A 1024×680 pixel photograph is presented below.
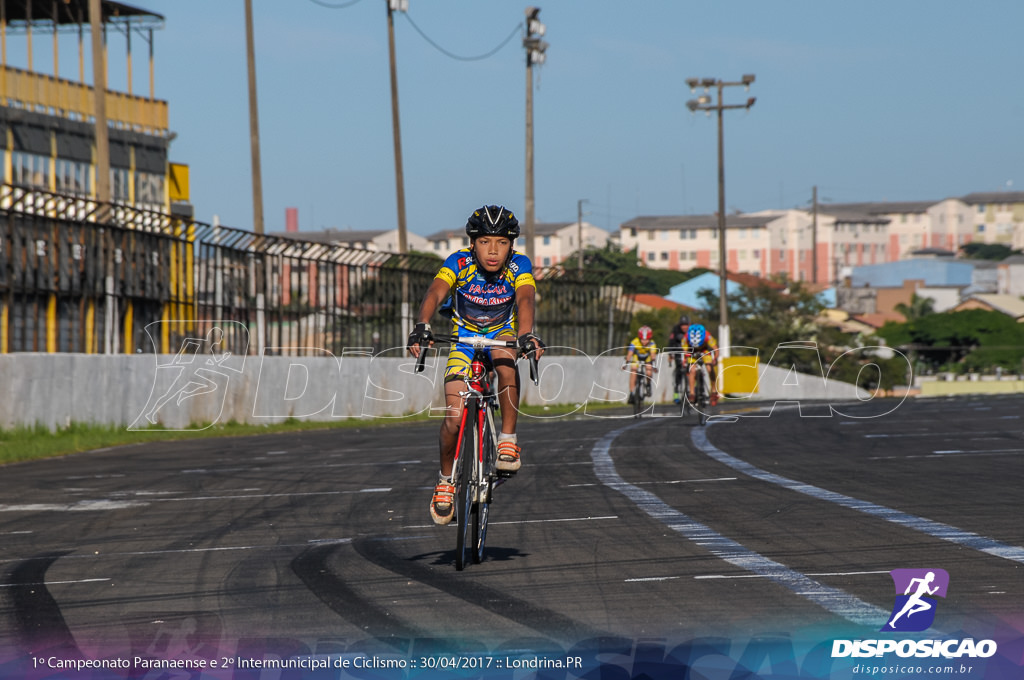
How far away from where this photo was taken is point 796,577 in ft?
22.7

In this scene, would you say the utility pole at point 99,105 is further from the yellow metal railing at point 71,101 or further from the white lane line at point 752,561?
the yellow metal railing at point 71,101

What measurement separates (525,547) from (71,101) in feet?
156

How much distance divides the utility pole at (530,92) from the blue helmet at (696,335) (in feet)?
60.1

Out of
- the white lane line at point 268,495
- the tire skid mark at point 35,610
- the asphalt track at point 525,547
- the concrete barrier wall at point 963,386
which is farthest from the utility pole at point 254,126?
the concrete barrier wall at point 963,386

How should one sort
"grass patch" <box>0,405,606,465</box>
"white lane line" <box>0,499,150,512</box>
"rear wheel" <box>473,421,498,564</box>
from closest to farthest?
"rear wheel" <box>473,421,498,564</box>, "white lane line" <box>0,499,150,512</box>, "grass patch" <box>0,405,606,465</box>

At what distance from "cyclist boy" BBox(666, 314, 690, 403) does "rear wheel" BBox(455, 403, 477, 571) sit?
16.2 meters


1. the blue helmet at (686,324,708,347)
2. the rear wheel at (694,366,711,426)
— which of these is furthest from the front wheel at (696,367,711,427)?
the blue helmet at (686,324,708,347)

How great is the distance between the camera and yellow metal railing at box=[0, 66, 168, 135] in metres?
48.7

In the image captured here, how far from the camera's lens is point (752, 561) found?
24.5 feet

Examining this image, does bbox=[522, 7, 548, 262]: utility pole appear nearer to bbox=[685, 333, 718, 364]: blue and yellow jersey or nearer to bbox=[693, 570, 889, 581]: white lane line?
bbox=[685, 333, 718, 364]: blue and yellow jersey

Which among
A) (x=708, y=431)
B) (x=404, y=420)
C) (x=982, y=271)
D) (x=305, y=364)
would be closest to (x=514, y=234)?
(x=708, y=431)

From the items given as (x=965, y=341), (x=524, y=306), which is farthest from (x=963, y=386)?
(x=524, y=306)

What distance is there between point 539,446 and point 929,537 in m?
9.81

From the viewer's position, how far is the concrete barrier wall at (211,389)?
1908 cm
